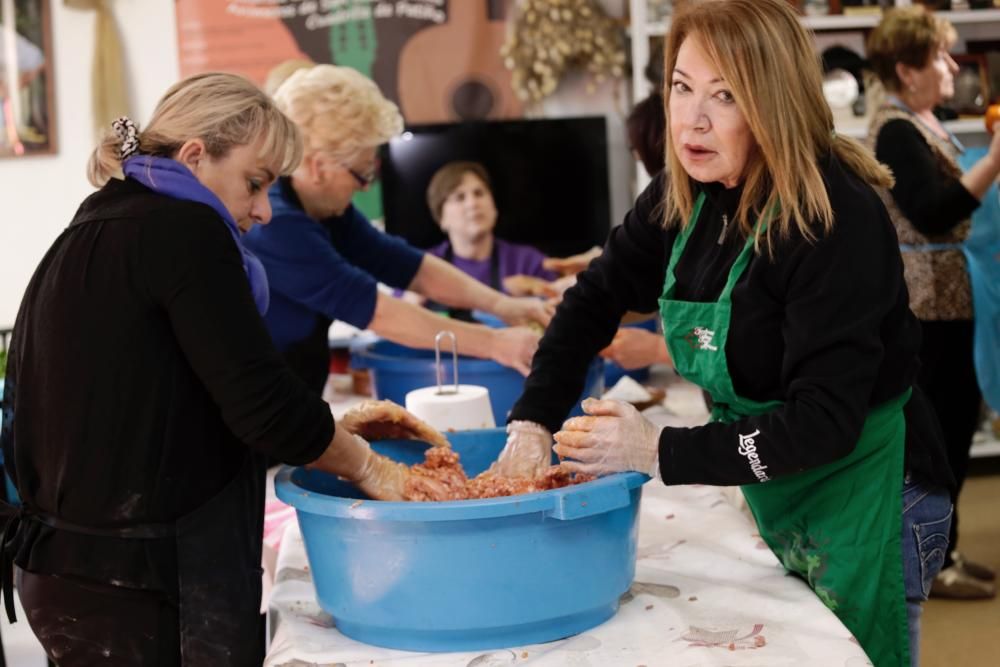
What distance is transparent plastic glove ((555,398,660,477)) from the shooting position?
134 centimetres

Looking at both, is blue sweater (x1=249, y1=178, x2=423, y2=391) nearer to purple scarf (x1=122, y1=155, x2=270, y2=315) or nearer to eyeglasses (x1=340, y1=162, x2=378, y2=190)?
eyeglasses (x1=340, y1=162, x2=378, y2=190)

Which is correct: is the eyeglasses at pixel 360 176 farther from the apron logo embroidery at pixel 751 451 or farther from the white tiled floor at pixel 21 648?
the apron logo embroidery at pixel 751 451

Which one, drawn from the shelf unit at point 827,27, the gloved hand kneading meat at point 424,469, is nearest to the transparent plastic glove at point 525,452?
the gloved hand kneading meat at point 424,469

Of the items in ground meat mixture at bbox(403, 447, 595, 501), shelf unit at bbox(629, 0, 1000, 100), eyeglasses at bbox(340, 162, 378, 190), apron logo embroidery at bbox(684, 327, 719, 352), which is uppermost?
shelf unit at bbox(629, 0, 1000, 100)

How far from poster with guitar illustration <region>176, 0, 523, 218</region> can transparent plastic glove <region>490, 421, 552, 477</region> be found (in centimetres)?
328

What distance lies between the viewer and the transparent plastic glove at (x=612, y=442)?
134 centimetres

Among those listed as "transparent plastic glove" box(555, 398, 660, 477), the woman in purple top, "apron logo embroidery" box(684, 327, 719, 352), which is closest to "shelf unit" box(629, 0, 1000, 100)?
the woman in purple top

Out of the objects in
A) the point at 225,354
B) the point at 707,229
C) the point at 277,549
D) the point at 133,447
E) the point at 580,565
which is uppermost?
the point at 707,229

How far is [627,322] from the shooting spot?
2869 millimetres

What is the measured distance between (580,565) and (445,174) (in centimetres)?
312

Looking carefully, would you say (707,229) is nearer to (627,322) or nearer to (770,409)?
(770,409)

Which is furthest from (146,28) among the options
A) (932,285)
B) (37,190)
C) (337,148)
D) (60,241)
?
(60,241)

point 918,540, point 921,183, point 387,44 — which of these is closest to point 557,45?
point 387,44

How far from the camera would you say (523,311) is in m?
2.79
